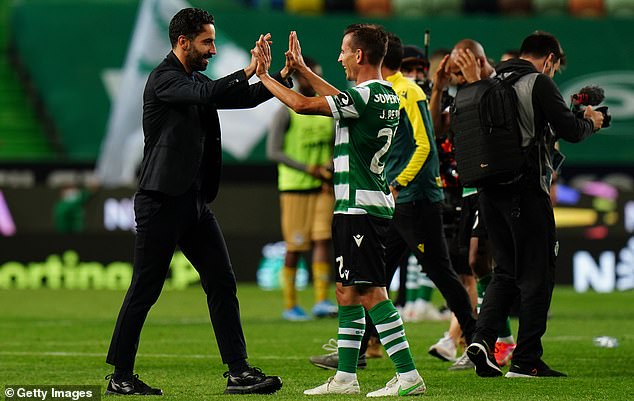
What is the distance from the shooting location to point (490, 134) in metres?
8.99

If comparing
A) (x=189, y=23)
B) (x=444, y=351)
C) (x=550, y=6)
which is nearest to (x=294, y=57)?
(x=189, y=23)

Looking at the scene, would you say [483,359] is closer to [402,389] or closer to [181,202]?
[402,389]

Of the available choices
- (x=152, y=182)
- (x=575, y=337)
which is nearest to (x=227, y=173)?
(x=575, y=337)

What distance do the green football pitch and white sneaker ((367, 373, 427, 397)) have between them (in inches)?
3.9

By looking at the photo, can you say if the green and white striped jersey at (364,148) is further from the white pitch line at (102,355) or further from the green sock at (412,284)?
the green sock at (412,284)

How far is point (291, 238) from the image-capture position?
46.5ft

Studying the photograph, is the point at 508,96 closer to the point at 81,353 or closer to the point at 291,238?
the point at 81,353

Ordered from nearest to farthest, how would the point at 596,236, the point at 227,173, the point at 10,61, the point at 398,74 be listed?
the point at 398,74 → the point at 596,236 → the point at 227,173 → the point at 10,61

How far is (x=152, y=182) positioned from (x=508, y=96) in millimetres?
2436

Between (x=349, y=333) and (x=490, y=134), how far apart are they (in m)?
1.83

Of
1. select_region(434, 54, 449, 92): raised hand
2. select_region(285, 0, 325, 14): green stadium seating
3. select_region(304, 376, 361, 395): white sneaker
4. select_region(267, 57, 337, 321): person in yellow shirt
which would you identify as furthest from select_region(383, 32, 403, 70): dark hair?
select_region(285, 0, 325, 14): green stadium seating

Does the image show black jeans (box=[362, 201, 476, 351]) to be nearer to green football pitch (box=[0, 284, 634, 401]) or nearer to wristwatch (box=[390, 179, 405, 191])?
wristwatch (box=[390, 179, 405, 191])

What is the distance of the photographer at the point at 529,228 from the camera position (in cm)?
889

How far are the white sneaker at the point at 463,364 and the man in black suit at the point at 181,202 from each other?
1.87 metres
